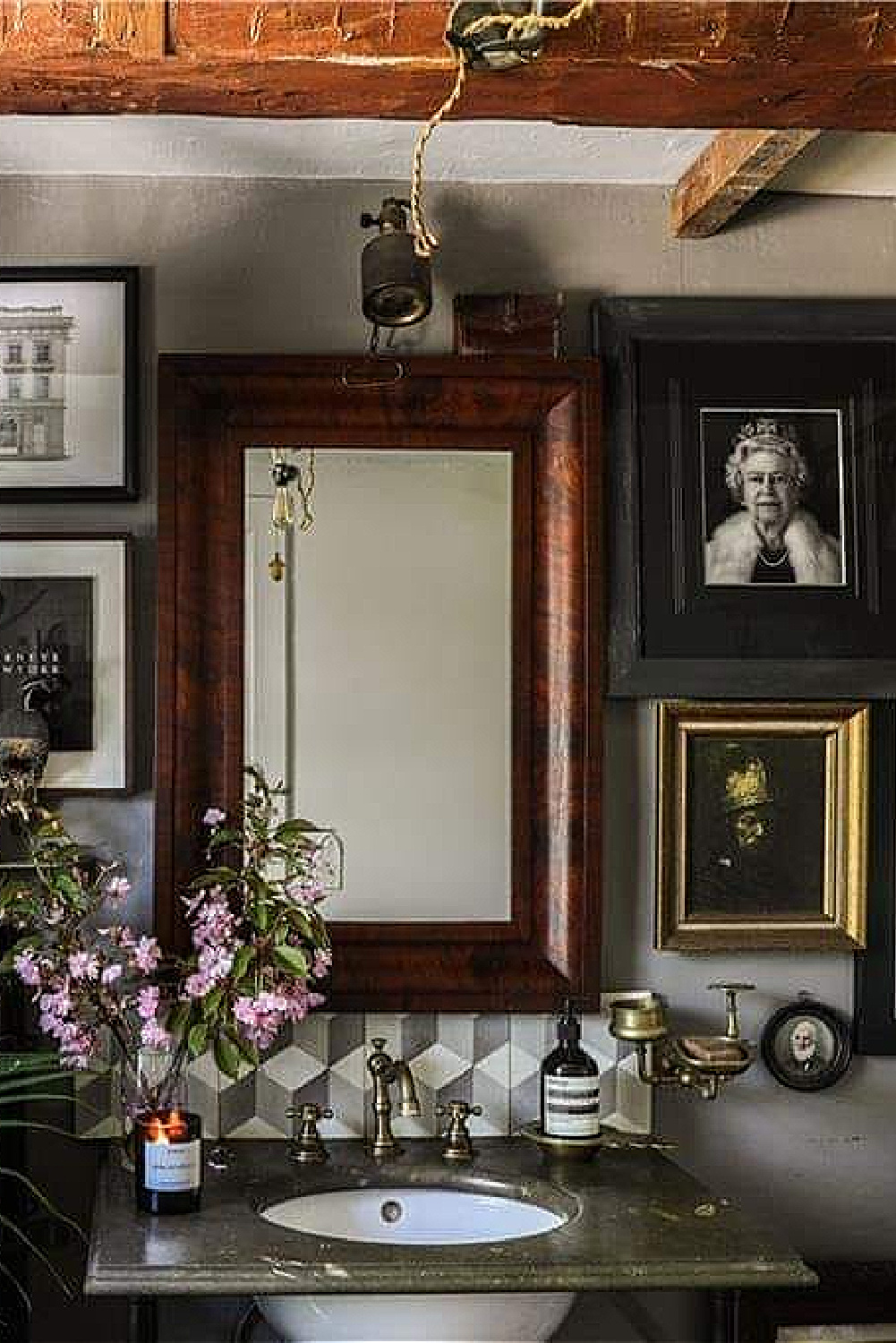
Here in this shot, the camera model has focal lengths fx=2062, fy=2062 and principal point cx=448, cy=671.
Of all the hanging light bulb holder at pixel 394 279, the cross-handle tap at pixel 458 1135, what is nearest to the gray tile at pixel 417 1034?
the cross-handle tap at pixel 458 1135

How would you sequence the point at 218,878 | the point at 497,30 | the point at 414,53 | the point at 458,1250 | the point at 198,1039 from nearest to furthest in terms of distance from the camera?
Answer: the point at 497,30 → the point at 414,53 → the point at 458,1250 → the point at 198,1039 → the point at 218,878

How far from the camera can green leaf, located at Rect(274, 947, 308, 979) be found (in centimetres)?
305

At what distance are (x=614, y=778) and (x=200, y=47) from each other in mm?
1577

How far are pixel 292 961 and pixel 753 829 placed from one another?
824mm

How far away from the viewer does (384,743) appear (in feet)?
11.0

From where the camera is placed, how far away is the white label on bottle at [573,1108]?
3.19 m

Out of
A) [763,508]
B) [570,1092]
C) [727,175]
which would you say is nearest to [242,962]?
[570,1092]

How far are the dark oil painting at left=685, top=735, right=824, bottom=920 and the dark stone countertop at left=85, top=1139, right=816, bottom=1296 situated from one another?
1.67 ft

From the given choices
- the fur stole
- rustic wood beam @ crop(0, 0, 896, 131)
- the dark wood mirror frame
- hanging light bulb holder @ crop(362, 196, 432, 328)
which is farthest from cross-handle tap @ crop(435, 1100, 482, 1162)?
rustic wood beam @ crop(0, 0, 896, 131)

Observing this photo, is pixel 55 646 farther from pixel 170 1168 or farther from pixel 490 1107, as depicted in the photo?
pixel 490 1107

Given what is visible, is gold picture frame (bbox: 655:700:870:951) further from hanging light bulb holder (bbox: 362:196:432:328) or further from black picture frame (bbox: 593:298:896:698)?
hanging light bulb holder (bbox: 362:196:432:328)

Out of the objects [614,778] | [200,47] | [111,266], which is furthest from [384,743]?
[200,47]

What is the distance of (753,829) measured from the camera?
3.40 m

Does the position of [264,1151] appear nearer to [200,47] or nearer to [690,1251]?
[690,1251]
